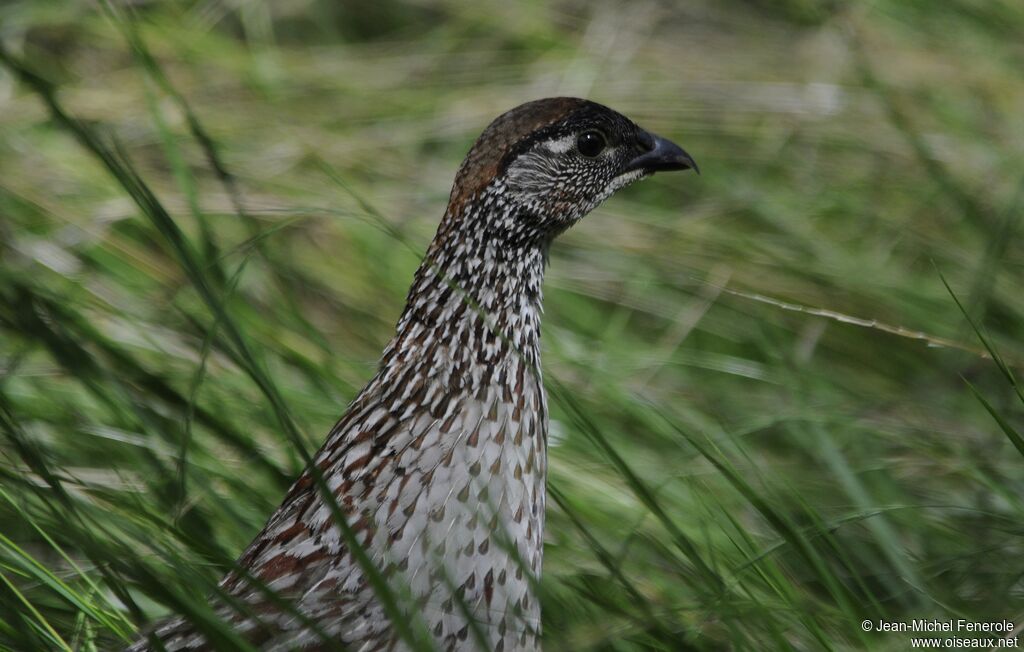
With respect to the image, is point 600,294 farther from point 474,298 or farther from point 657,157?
point 474,298

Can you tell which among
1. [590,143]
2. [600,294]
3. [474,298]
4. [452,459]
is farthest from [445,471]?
[600,294]

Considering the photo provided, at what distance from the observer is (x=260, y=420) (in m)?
3.02

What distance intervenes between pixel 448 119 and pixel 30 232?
1574 mm

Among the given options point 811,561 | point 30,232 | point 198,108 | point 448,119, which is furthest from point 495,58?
point 811,561

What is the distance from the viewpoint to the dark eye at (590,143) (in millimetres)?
2684

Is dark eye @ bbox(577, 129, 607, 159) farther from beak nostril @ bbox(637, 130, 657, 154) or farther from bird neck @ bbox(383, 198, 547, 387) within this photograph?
bird neck @ bbox(383, 198, 547, 387)

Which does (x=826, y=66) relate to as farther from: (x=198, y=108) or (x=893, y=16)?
(x=198, y=108)

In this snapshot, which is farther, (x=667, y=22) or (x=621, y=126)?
(x=667, y=22)

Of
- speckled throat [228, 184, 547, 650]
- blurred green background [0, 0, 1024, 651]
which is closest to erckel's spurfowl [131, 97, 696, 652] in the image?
speckled throat [228, 184, 547, 650]

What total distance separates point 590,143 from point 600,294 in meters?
1.57

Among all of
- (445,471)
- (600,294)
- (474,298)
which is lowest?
(600,294)

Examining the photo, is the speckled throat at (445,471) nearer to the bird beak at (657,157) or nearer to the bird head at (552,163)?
the bird head at (552,163)

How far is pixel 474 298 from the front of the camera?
2430 millimetres

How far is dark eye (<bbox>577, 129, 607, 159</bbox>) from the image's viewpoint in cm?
268
